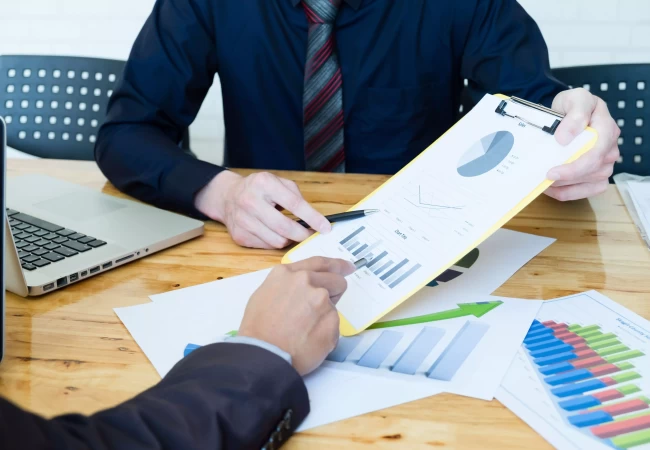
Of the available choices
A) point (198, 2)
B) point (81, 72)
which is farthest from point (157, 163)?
point (81, 72)

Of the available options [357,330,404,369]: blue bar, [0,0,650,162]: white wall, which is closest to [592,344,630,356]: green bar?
[357,330,404,369]: blue bar

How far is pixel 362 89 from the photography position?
1506mm

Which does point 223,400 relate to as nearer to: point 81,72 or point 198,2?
point 198,2

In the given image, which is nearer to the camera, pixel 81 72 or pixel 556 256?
pixel 556 256

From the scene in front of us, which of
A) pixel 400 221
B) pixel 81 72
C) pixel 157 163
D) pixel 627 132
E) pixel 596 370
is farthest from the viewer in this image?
pixel 81 72

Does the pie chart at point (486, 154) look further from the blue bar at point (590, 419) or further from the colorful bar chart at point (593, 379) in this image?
the blue bar at point (590, 419)

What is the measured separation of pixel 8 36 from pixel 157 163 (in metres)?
1.71

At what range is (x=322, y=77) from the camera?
143cm

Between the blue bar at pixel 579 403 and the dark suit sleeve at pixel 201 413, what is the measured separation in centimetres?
24

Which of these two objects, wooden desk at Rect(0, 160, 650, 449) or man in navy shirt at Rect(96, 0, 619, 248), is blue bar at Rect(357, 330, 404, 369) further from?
man in navy shirt at Rect(96, 0, 619, 248)

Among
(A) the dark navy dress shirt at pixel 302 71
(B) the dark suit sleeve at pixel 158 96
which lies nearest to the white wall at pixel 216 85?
(A) the dark navy dress shirt at pixel 302 71

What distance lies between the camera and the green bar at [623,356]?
2.37 feet

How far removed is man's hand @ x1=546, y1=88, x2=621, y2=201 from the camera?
874 mm

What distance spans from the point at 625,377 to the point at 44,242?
0.78 metres
